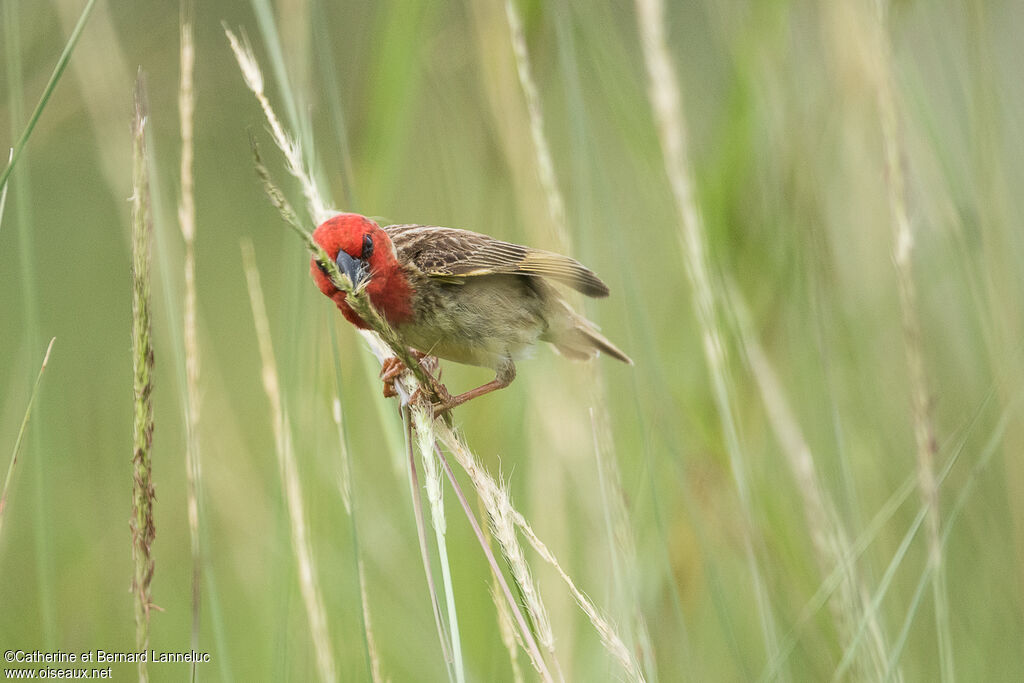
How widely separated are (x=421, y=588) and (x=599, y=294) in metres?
1.20

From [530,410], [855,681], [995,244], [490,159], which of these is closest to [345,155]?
[490,159]

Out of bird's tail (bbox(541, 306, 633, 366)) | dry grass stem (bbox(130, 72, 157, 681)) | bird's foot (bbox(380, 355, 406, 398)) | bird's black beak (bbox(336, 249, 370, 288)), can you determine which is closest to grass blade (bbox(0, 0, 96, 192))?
dry grass stem (bbox(130, 72, 157, 681))

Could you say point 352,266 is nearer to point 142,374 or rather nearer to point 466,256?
point 466,256

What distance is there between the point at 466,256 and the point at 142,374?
62.9 inches

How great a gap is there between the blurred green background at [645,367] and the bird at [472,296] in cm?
12

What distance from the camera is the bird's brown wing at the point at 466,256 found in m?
3.00

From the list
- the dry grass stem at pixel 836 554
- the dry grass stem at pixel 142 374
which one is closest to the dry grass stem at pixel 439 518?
the dry grass stem at pixel 142 374

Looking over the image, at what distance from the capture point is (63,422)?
155 inches

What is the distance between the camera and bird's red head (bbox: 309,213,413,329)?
8.23 feet

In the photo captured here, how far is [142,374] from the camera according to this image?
5.56ft

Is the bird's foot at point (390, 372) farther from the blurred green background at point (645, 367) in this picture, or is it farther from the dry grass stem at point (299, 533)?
the dry grass stem at point (299, 533)

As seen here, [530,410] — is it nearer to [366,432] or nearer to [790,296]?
[790,296]

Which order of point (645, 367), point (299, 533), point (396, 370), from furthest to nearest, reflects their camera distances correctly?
point (396, 370) < point (645, 367) < point (299, 533)

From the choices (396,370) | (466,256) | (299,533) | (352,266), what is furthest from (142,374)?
(466,256)
